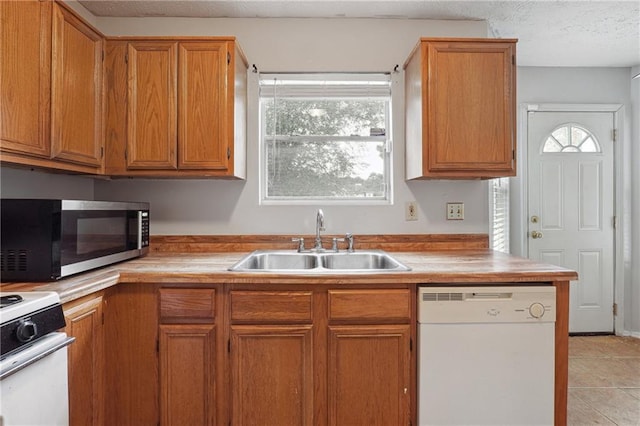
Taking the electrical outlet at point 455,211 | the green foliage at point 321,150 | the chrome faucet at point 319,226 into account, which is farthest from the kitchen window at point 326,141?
the electrical outlet at point 455,211

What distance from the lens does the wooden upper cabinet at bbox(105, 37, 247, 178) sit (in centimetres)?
205

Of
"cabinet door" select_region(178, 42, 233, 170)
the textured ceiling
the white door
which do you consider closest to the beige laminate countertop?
"cabinet door" select_region(178, 42, 233, 170)

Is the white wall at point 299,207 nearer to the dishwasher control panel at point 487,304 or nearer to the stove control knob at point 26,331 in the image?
the dishwasher control panel at point 487,304

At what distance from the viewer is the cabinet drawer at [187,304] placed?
65.6 inches

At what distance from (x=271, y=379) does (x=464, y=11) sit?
2.38m

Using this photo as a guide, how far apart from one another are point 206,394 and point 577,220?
10.8 ft

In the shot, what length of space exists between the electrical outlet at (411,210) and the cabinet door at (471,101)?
0.45m

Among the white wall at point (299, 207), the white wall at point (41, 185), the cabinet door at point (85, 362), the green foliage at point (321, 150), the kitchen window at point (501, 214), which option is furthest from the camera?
the kitchen window at point (501, 214)

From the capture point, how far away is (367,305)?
1667 mm

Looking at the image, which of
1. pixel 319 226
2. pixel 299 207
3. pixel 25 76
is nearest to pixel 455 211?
pixel 319 226

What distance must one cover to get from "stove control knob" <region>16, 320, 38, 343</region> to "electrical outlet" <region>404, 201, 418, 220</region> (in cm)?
197

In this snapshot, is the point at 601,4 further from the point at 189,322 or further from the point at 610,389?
the point at 189,322

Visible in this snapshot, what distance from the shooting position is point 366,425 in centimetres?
167

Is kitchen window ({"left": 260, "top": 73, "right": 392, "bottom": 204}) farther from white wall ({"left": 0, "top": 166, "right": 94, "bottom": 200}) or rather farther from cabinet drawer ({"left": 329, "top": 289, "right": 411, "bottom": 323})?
white wall ({"left": 0, "top": 166, "right": 94, "bottom": 200})
